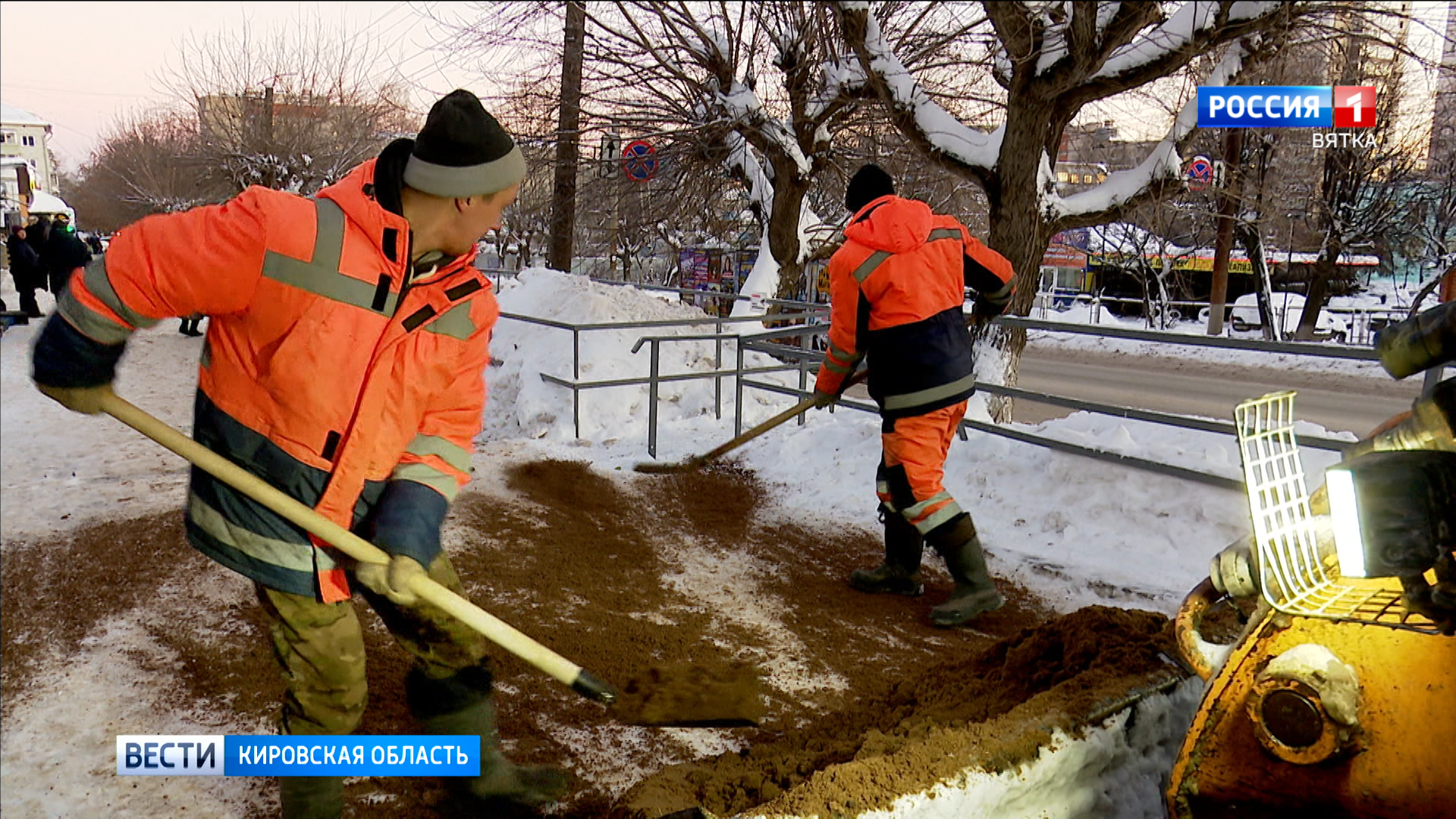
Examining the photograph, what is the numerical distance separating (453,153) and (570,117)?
35.0 feet

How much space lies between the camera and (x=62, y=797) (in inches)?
112

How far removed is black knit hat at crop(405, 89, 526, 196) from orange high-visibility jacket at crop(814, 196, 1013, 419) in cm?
227

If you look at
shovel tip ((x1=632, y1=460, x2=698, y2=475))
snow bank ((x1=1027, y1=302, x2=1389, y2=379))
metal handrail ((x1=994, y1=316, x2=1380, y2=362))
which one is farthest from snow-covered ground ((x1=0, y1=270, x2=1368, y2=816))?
snow bank ((x1=1027, y1=302, x2=1389, y2=379))

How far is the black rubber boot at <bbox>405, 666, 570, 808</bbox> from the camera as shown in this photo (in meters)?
2.76

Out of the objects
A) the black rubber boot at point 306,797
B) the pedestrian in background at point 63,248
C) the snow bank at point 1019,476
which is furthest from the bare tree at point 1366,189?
the pedestrian in background at point 63,248

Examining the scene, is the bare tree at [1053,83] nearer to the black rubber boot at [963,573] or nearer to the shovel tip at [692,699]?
the black rubber boot at [963,573]

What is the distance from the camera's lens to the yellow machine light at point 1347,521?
137cm

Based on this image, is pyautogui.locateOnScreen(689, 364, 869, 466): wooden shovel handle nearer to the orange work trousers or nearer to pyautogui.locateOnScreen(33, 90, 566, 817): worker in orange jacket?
the orange work trousers

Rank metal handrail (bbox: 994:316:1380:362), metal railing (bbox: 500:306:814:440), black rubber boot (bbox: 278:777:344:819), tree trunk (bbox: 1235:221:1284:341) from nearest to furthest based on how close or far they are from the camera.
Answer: black rubber boot (bbox: 278:777:344:819), metal handrail (bbox: 994:316:1380:362), metal railing (bbox: 500:306:814:440), tree trunk (bbox: 1235:221:1284:341)

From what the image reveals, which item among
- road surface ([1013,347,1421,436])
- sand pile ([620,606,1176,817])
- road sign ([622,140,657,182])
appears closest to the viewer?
sand pile ([620,606,1176,817])

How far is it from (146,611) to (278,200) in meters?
2.87

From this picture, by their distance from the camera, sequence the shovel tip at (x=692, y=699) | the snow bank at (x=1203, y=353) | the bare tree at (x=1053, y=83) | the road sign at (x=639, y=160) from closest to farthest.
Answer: the shovel tip at (x=692, y=699) < the bare tree at (x=1053, y=83) < the road sign at (x=639, y=160) < the snow bank at (x=1203, y=353)

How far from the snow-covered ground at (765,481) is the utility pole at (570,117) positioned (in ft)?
12.1

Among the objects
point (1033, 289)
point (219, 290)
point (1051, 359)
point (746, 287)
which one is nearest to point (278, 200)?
point (219, 290)
